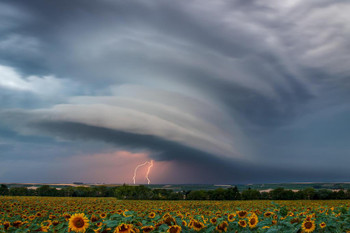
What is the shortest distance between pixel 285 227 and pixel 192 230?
7.82 feet

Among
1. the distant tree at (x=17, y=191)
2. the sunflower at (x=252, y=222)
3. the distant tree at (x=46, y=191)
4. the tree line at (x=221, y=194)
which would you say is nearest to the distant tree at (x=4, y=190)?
the tree line at (x=221, y=194)

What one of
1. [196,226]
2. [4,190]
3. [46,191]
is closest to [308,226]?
[196,226]

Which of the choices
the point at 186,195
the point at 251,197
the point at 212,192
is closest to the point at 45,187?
the point at 186,195

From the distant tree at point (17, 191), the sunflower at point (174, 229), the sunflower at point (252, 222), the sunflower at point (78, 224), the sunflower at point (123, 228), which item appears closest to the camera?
the sunflower at point (123, 228)

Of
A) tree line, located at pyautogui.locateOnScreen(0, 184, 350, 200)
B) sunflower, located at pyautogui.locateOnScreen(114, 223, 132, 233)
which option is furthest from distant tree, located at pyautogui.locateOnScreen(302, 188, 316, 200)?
sunflower, located at pyautogui.locateOnScreen(114, 223, 132, 233)

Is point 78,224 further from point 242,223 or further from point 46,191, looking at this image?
point 46,191

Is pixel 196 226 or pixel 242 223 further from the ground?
pixel 196 226

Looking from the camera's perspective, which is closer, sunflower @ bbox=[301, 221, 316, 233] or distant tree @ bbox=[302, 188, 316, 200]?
sunflower @ bbox=[301, 221, 316, 233]

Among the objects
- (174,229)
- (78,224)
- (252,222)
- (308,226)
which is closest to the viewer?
(174,229)

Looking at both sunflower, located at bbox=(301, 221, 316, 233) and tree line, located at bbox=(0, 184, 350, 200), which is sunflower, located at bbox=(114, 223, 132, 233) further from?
tree line, located at bbox=(0, 184, 350, 200)

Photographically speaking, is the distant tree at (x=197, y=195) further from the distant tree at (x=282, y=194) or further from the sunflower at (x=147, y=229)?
the sunflower at (x=147, y=229)

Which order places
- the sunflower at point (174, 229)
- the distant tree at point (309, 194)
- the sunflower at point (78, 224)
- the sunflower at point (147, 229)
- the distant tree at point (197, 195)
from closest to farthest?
the sunflower at point (147, 229)
the sunflower at point (174, 229)
the sunflower at point (78, 224)
the distant tree at point (309, 194)
the distant tree at point (197, 195)

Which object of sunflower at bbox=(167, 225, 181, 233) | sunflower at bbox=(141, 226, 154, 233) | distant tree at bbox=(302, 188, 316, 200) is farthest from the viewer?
distant tree at bbox=(302, 188, 316, 200)

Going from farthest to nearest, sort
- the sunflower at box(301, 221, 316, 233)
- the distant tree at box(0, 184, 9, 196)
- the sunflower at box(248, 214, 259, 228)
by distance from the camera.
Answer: the distant tree at box(0, 184, 9, 196), the sunflower at box(248, 214, 259, 228), the sunflower at box(301, 221, 316, 233)
